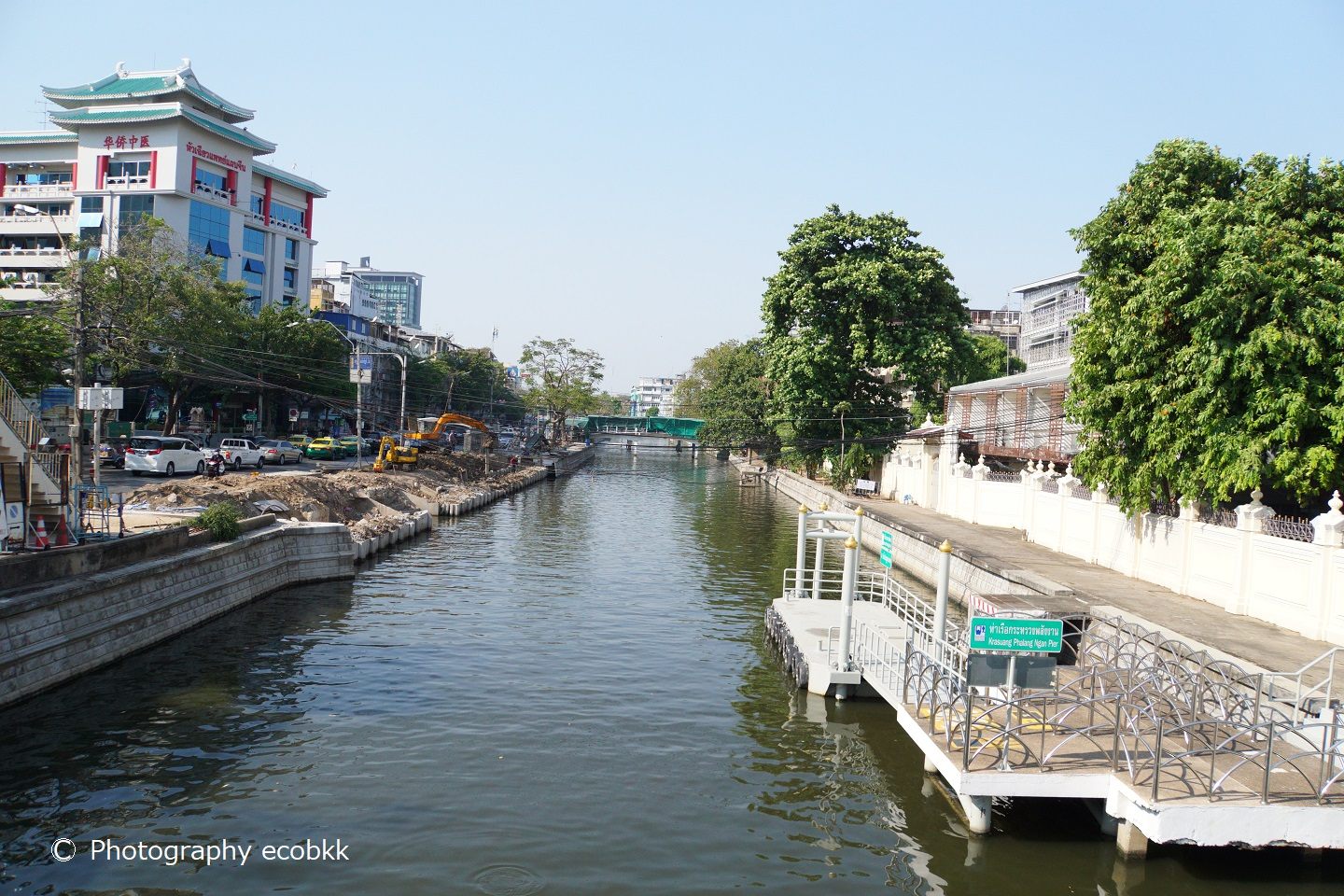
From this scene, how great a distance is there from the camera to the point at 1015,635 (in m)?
11.9

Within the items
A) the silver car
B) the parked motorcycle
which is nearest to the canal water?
the parked motorcycle

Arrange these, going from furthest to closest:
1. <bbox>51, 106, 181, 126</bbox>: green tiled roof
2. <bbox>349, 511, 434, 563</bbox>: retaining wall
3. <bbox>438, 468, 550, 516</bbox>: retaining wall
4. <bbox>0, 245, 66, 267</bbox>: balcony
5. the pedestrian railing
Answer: <bbox>0, 245, 66, 267</bbox>: balcony < <bbox>51, 106, 181, 126</bbox>: green tiled roof < <bbox>438, 468, 550, 516</bbox>: retaining wall < <bbox>349, 511, 434, 563</bbox>: retaining wall < the pedestrian railing

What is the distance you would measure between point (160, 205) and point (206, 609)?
6928cm

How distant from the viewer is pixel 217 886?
34.9ft

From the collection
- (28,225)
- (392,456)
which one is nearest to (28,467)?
(392,456)

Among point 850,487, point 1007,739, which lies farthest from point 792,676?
point 850,487

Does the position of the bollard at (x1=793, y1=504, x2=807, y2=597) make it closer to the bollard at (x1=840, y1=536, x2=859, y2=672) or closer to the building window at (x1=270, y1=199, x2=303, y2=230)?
the bollard at (x1=840, y1=536, x2=859, y2=672)

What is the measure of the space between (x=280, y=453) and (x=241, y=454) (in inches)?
228

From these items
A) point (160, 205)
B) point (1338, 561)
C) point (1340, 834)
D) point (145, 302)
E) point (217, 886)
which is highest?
point (160, 205)

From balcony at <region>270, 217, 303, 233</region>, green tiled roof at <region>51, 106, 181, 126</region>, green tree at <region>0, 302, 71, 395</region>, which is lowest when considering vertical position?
green tree at <region>0, 302, 71, 395</region>

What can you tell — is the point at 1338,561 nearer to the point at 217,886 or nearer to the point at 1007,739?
the point at 1007,739

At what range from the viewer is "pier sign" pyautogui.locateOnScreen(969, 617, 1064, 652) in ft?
38.8

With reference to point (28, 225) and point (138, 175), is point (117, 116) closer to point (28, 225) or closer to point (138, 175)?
point (138, 175)

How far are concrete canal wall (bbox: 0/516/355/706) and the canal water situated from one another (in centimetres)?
46
